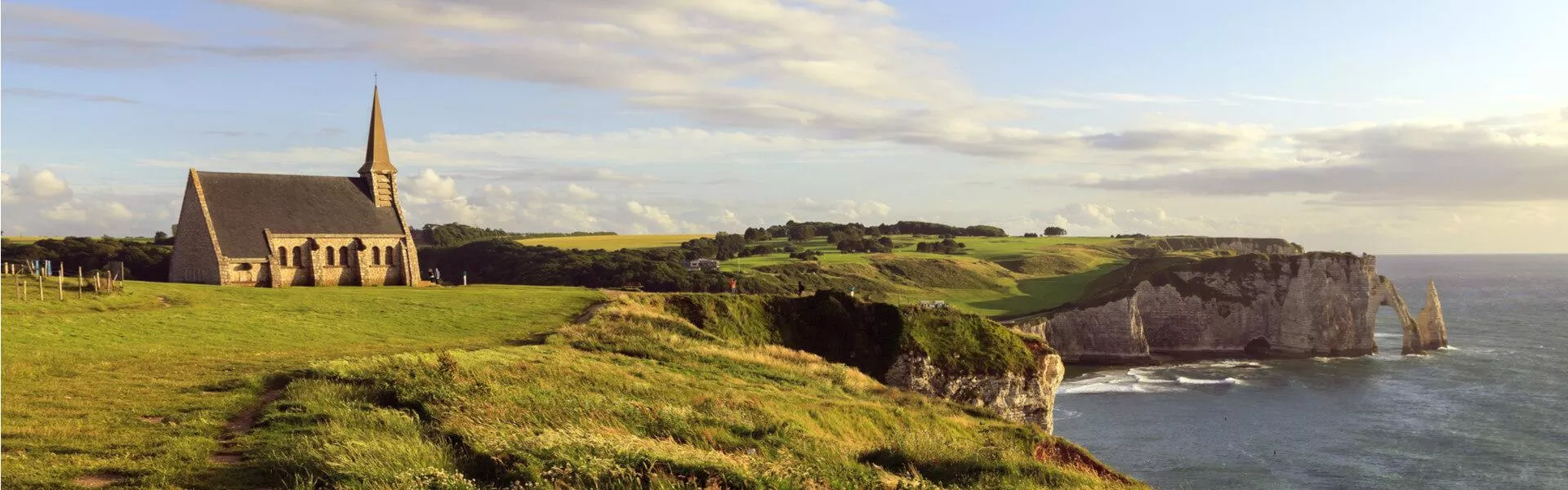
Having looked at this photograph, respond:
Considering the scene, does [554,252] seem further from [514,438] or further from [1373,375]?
[514,438]

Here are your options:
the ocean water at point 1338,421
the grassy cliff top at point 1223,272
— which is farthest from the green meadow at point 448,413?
the grassy cliff top at point 1223,272

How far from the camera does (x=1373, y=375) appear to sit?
3184 inches

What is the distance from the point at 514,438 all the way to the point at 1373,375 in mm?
88812

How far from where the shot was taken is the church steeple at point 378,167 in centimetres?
6531

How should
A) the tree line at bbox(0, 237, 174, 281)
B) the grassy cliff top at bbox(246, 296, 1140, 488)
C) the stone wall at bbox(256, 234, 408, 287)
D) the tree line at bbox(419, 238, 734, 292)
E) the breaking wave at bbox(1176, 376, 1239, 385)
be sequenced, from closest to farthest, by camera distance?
the grassy cliff top at bbox(246, 296, 1140, 488), the stone wall at bbox(256, 234, 408, 287), the tree line at bbox(0, 237, 174, 281), the breaking wave at bbox(1176, 376, 1239, 385), the tree line at bbox(419, 238, 734, 292)

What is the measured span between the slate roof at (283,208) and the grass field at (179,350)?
8.44 metres

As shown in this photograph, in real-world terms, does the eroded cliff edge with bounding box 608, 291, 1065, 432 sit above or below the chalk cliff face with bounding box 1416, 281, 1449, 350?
above

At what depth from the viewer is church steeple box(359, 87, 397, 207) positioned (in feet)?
214

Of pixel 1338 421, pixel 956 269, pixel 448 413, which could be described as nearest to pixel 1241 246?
pixel 956 269

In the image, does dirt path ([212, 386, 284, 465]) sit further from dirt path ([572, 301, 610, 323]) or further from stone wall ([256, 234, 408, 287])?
stone wall ([256, 234, 408, 287])

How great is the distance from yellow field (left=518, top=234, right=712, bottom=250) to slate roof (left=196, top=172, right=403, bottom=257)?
2707 inches

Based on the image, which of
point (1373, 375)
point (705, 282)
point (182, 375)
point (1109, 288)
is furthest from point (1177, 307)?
point (182, 375)

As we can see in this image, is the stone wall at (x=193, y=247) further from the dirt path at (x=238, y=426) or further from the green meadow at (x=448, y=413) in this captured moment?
the dirt path at (x=238, y=426)

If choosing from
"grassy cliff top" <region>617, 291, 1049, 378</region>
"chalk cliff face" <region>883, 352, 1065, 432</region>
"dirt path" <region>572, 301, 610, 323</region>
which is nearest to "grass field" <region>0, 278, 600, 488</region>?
"dirt path" <region>572, 301, 610, 323</region>
